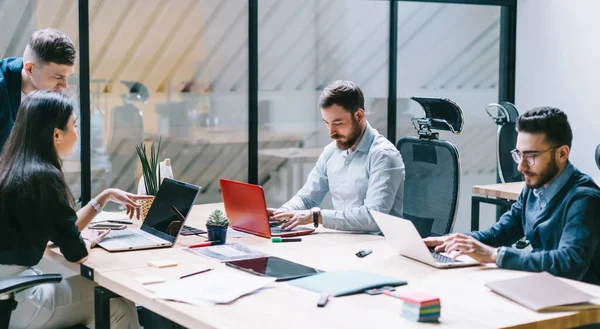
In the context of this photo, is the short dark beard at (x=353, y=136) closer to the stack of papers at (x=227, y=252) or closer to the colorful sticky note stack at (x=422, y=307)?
the stack of papers at (x=227, y=252)

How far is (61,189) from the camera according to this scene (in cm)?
266

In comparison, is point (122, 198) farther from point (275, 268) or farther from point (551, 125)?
point (551, 125)

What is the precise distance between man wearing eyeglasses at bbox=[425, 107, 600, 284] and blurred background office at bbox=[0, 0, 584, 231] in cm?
226

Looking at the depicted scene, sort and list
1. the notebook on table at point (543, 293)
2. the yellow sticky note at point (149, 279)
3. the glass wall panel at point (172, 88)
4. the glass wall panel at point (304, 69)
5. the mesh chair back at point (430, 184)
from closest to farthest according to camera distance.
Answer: the notebook on table at point (543, 293) → the yellow sticky note at point (149, 279) → the mesh chair back at point (430, 184) → the glass wall panel at point (172, 88) → the glass wall panel at point (304, 69)

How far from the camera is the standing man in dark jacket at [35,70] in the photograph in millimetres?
3195

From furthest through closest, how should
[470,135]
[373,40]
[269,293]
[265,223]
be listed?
[470,135] → [373,40] → [265,223] → [269,293]

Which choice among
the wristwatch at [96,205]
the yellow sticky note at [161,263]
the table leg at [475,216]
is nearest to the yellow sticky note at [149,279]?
the yellow sticky note at [161,263]

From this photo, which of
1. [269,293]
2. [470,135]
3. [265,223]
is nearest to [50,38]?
[265,223]

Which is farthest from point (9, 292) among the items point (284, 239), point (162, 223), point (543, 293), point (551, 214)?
point (551, 214)

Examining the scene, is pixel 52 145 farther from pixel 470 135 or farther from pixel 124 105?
pixel 470 135

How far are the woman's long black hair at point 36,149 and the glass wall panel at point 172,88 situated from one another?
1.52 metres

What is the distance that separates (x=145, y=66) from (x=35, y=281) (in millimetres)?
2298

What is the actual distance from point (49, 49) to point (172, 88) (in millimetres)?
1386

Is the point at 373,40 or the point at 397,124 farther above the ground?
the point at 373,40
